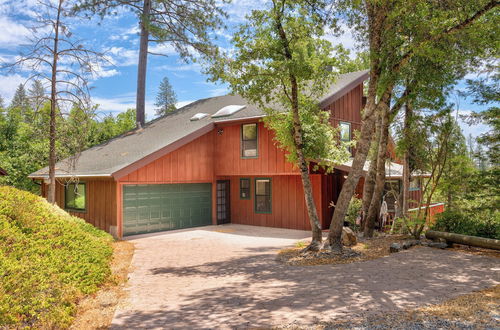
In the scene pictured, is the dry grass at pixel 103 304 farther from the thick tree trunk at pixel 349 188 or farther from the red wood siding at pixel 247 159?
the red wood siding at pixel 247 159

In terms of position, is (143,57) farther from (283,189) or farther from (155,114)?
(155,114)

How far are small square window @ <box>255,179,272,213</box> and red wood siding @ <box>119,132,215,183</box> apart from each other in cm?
214

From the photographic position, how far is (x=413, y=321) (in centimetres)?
493

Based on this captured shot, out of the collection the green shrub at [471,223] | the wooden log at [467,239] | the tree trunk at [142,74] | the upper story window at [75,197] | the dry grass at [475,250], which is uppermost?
the tree trunk at [142,74]

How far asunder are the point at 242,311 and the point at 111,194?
989 cm

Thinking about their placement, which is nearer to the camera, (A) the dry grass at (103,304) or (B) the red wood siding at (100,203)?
(A) the dry grass at (103,304)

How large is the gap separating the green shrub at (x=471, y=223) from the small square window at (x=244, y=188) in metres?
7.88

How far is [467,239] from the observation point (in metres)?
10.5

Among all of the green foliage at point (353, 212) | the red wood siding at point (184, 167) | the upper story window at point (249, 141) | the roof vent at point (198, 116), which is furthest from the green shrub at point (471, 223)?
the roof vent at point (198, 116)

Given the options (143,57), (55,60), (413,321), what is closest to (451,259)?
(413,321)

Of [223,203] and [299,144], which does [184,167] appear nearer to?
[223,203]

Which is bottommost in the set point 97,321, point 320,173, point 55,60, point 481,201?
point 97,321

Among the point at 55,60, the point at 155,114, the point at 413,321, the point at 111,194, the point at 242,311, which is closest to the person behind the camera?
the point at 413,321

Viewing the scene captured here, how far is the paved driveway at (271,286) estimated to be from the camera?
18.0ft
